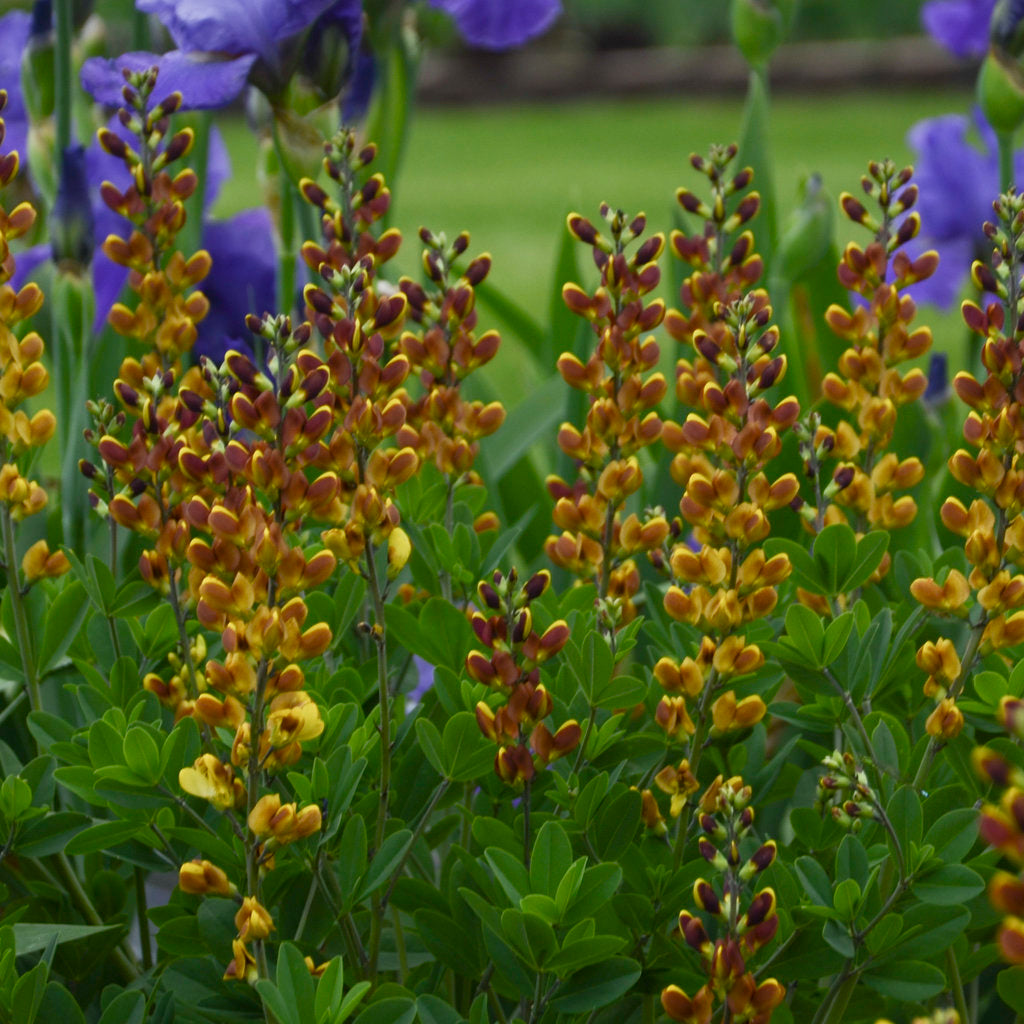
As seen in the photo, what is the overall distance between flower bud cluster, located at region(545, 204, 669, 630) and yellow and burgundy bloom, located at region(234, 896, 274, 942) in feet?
0.54

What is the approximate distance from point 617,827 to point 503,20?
2.84 ft

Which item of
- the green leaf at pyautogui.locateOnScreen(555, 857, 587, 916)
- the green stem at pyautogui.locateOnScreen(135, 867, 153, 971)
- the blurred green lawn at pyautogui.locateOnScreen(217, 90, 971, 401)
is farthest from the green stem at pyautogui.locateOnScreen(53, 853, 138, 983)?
the blurred green lawn at pyautogui.locateOnScreen(217, 90, 971, 401)

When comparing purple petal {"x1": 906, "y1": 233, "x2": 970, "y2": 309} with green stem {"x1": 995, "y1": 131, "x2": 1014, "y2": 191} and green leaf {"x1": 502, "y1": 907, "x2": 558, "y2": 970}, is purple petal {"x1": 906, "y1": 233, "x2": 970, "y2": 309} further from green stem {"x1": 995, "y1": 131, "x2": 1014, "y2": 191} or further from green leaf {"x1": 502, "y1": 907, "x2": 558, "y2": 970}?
green leaf {"x1": 502, "y1": 907, "x2": 558, "y2": 970}

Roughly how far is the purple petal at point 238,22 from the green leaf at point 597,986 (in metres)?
0.57

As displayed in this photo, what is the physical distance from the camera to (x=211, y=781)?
441 millimetres

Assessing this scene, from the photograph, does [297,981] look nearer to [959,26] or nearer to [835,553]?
[835,553]

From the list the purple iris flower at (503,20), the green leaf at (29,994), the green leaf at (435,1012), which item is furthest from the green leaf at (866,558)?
the purple iris flower at (503,20)

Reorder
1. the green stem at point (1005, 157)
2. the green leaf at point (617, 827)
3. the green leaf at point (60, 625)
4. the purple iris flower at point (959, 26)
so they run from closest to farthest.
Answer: the green leaf at point (617, 827), the green leaf at point (60, 625), the green stem at point (1005, 157), the purple iris flower at point (959, 26)

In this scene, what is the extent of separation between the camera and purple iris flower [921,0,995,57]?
1278mm

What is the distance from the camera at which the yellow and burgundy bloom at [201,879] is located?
1.43 ft

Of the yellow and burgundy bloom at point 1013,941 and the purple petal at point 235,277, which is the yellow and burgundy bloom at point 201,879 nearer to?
the yellow and burgundy bloom at point 1013,941

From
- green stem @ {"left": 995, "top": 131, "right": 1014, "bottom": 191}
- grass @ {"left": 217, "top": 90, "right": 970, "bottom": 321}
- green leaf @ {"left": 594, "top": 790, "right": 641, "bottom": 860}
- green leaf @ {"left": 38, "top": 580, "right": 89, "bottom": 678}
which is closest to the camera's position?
green leaf @ {"left": 594, "top": 790, "right": 641, "bottom": 860}

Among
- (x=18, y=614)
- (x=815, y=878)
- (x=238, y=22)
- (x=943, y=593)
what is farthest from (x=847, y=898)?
(x=238, y=22)

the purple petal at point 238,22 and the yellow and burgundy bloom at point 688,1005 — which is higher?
the purple petal at point 238,22
